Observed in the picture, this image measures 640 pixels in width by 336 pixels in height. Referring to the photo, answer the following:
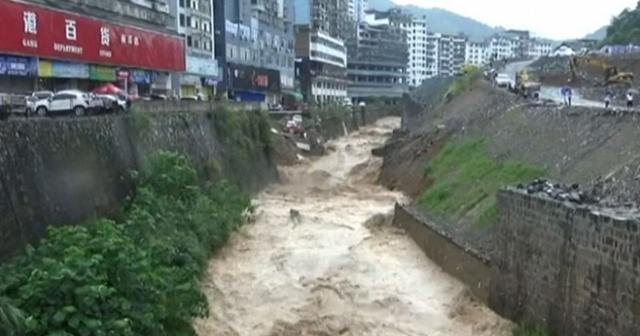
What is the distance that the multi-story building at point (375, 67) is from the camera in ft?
405

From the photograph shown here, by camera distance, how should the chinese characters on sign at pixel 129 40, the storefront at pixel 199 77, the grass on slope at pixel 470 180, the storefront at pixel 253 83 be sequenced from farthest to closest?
the storefront at pixel 253 83 → the storefront at pixel 199 77 → the chinese characters on sign at pixel 129 40 → the grass on slope at pixel 470 180

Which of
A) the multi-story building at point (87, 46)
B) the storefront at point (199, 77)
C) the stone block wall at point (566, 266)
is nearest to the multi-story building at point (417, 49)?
the storefront at point (199, 77)

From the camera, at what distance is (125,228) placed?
17469 mm

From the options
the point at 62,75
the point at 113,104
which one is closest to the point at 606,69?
the point at 62,75

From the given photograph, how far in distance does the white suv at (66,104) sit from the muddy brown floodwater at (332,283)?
7406mm

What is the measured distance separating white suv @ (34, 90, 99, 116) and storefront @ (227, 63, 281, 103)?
41584 mm

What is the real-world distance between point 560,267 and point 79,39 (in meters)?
34.2

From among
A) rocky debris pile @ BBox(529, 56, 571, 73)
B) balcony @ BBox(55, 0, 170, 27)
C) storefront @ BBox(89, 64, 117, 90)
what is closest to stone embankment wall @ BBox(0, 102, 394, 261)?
balcony @ BBox(55, 0, 170, 27)

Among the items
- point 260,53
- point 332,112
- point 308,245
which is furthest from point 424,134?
point 260,53

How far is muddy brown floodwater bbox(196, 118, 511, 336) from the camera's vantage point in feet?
52.6

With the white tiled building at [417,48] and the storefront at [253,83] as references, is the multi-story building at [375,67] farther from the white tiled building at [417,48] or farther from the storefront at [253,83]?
the storefront at [253,83]

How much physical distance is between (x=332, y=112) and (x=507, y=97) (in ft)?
118

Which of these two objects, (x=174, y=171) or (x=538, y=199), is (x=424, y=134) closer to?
(x=174, y=171)

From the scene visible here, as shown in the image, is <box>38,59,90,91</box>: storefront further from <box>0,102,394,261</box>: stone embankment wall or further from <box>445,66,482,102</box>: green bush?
<box>445,66,482,102</box>: green bush
